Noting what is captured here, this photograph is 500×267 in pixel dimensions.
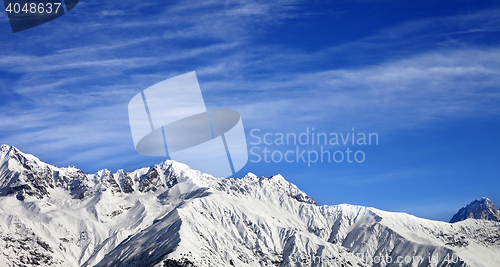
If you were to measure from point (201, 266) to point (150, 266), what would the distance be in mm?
21438

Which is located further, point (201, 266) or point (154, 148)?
point (201, 266)

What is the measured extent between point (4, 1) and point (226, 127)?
3588cm

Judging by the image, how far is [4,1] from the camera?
210 ft

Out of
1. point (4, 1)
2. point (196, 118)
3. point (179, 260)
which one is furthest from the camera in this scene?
point (179, 260)

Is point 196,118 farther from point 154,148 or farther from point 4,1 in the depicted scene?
point 4,1

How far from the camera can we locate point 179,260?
189 metres

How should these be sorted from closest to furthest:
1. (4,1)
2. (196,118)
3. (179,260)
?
(4,1) < (196,118) < (179,260)

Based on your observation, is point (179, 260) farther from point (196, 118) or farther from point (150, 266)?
point (196, 118)

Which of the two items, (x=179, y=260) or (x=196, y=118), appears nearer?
(x=196, y=118)

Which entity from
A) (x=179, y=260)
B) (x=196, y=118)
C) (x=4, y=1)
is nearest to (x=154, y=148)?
(x=196, y=118)

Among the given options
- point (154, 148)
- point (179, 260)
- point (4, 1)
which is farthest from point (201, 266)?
point (4, 1)

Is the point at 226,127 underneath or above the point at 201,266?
above

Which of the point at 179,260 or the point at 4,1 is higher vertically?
the point at 4,1

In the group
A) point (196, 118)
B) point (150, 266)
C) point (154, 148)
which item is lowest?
point (150, 266)
